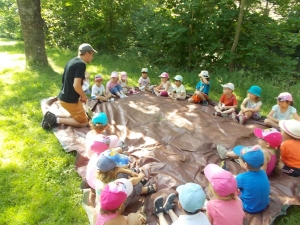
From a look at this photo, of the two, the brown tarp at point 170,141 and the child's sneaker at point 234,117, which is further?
the child's sneaker at point 234,117

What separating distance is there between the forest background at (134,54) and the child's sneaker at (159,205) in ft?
2.99

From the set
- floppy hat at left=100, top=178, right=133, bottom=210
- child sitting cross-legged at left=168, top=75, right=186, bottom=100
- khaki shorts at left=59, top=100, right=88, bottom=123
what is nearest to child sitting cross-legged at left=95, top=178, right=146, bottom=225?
floppy hat at left=100, top=178, right=133, bottom=210

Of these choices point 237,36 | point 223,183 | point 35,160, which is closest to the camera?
point 223,183

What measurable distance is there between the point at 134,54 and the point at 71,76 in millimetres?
7268

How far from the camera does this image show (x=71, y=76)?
4379 millimetres

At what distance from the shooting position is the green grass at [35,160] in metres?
2.89

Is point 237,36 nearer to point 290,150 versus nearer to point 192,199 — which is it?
point 290,150

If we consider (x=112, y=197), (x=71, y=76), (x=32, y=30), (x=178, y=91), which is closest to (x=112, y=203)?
(x=112, y=197)

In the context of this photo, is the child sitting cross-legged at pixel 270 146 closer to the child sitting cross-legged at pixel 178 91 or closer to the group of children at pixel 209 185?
the group of children at pixel 209 185

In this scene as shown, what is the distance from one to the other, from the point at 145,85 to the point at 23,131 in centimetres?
389

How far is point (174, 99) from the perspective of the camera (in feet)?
21.7

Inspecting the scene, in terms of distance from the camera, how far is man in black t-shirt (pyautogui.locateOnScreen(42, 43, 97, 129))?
429cm

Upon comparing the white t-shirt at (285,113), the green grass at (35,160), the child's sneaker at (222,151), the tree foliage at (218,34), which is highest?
the tree foliage at (218,34)

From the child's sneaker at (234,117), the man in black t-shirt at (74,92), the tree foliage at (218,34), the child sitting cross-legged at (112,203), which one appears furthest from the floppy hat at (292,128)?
the tree foliage at (218,34)
